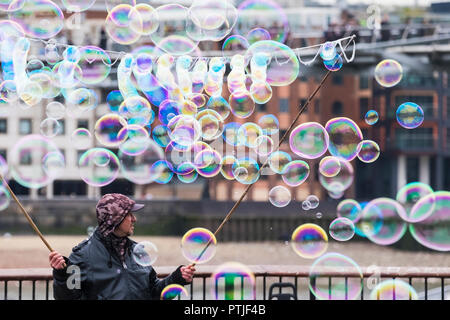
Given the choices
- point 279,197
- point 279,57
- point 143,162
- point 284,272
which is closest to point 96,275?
point 284,272

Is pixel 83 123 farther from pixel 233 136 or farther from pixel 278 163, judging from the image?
pixel 278 163

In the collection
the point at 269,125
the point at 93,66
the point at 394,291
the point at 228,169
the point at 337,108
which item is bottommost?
the point at 394,291

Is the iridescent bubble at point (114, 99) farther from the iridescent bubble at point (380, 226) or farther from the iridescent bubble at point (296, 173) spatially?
the iridescent bubble at point (380, 226)

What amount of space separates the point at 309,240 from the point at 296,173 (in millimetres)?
1059

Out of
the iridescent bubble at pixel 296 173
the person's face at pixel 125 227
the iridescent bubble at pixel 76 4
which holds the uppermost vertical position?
the iridescent bubble at pixel 76 4

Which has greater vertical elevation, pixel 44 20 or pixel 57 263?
pixel 44 20

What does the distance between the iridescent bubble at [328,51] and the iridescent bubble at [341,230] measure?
1.60m

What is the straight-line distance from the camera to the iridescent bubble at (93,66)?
280 inches

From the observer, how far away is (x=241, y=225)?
33.1 m

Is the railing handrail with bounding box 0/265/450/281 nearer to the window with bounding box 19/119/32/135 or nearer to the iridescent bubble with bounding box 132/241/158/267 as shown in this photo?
the iridescent bubble with bounding box 132/241/158/267

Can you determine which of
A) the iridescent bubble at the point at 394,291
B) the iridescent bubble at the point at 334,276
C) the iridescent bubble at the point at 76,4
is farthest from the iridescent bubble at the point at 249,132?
the iridescent bubble at the point at 394,291

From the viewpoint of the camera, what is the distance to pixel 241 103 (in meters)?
8.31
